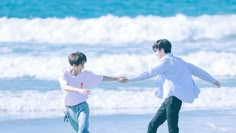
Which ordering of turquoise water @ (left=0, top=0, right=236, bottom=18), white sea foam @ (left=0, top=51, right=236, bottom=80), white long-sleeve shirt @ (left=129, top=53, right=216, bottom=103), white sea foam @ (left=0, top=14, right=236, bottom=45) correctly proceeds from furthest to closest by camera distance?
turquoise water @ (left=0, top=0, right=236, bottom=18) < white sea foam @ (left=0, top=14, right=236, bottom=45) < white sea foam @ (left=0, top=51, right=236, bottom=80) < white long-sleeve shirt @ (left=129, top=53, right=216, bottom=103)

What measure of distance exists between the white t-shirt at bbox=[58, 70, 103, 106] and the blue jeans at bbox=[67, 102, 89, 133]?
0.17 ft

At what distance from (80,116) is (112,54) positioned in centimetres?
1034

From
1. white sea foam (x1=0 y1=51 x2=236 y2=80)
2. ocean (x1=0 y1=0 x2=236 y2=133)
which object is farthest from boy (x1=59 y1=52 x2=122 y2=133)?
white sea foam (x1=0 y1=51 x2=236 y2=80)

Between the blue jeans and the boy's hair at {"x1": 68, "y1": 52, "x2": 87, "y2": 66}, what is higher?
the boy's hair at {"x1": 68, "y1": 52, "x2": 87, "y2": 66}

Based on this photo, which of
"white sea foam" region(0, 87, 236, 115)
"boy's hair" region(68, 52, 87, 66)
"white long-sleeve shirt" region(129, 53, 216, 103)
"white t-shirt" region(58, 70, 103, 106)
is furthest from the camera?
"white sea foam" region(0, 87, 236, 115)

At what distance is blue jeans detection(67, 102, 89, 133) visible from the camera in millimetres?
8062

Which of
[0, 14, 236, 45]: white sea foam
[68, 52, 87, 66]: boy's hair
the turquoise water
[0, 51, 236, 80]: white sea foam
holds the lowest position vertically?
[0, 51, 236, 80]: white sea foam

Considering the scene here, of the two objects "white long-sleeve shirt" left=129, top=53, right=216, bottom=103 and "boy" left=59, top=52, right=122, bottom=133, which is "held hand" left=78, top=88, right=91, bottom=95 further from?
"white long-sleeve shirt" left=129, top=53, right=216, bottom=103

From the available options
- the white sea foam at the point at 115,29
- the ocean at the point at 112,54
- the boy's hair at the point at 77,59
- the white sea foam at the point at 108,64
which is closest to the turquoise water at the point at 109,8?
the ocean at the point at 112,54

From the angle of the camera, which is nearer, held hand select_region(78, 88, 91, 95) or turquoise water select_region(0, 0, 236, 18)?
held hand select_region(78, 88, 91, 95)

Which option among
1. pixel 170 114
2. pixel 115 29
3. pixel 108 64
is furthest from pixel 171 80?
pixel 115 29

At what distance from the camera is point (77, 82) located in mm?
8125

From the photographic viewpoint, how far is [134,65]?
671 inches

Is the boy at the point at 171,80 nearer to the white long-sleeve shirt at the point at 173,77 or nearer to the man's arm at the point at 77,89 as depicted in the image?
the white long-sleeve shirt at the point at 173,77
